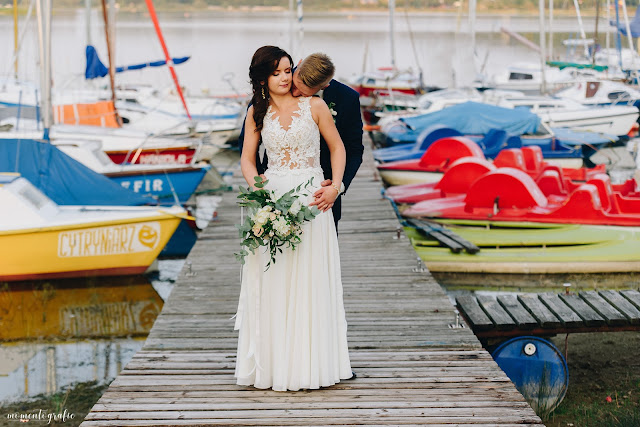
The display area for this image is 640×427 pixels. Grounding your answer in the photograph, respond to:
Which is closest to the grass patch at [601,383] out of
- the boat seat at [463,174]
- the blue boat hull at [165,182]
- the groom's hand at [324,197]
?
the groom's hand at [324,197]

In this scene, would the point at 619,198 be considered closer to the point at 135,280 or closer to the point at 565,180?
the point at 565,180

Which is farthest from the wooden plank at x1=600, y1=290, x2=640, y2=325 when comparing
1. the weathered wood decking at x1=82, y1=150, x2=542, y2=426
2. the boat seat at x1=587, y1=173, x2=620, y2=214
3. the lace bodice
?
the boat seat at x1=587, y1=173, x2=620, y2=214

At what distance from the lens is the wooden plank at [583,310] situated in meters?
6.00

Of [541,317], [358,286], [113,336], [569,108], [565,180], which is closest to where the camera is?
[541,317]

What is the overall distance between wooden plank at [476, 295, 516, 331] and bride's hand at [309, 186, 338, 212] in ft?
7.12

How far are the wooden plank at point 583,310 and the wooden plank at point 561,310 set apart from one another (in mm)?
33

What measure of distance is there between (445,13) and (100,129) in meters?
81.4

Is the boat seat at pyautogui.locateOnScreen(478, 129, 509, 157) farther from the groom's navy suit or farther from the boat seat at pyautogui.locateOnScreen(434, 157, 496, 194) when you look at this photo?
the groom's navy suit

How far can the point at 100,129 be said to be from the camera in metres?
14.7

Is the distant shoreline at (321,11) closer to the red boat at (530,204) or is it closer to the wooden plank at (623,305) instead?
the red boat at (530,204)

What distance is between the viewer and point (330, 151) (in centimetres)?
445

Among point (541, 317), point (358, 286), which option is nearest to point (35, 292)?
point (358, 286)

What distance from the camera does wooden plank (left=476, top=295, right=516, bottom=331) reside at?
5887 mm

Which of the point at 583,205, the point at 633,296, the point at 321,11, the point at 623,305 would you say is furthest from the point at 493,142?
the point at 321,11
